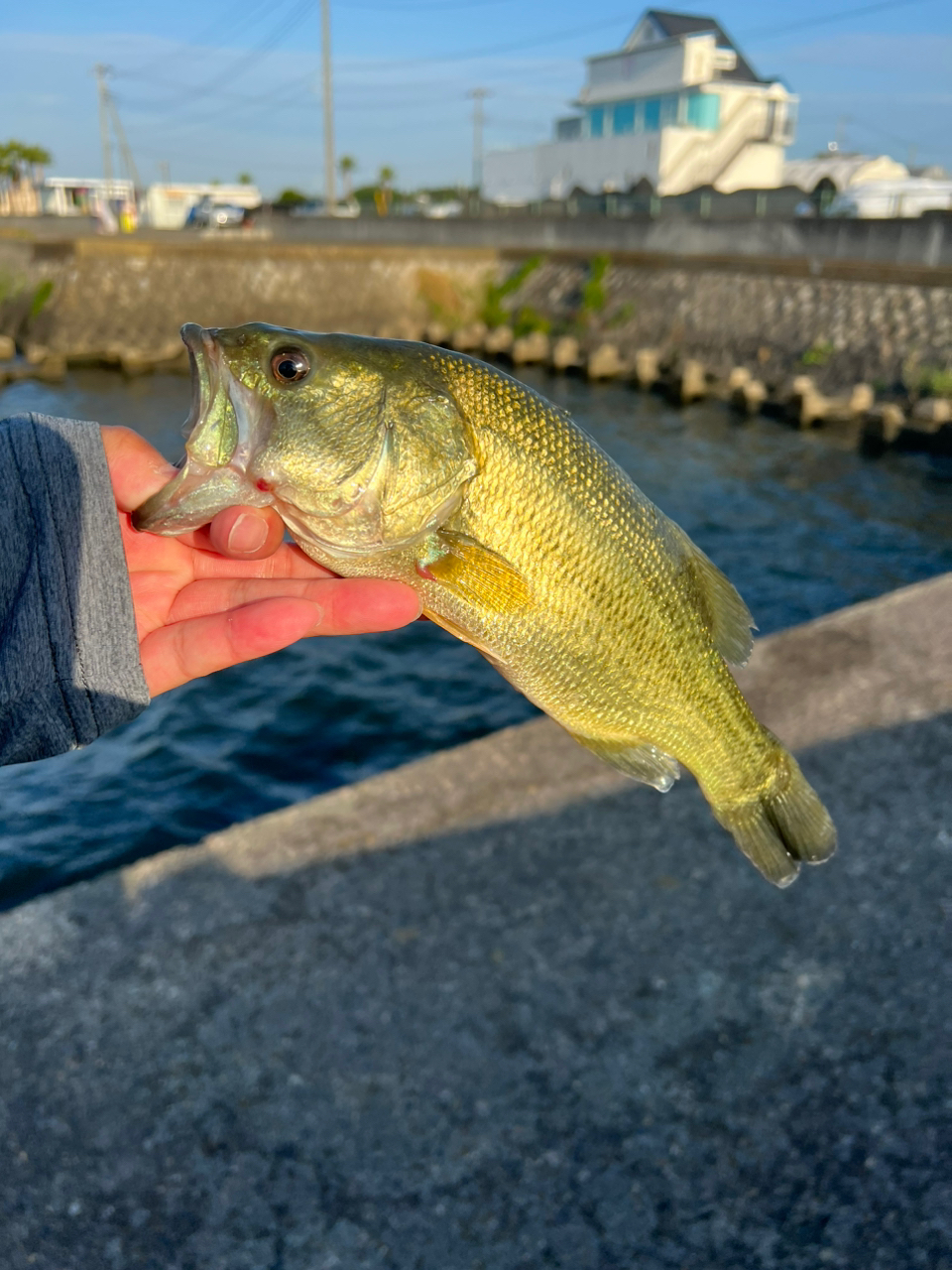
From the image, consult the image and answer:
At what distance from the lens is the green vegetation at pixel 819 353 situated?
86.9 ft

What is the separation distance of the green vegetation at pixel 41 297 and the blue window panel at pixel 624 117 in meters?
45.4

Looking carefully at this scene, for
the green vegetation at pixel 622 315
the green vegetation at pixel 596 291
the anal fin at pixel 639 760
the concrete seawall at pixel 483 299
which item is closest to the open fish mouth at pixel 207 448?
the anal fin at pixel 639 760

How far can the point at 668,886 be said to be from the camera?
5414 millimetres

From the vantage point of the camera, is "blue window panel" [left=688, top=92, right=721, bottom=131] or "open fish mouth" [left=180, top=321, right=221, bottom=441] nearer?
"open fish mouth" [left=180, top=321, right=221, bottom=441]

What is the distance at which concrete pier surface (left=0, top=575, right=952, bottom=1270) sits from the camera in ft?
12.1

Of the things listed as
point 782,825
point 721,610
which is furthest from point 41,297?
point 782,825

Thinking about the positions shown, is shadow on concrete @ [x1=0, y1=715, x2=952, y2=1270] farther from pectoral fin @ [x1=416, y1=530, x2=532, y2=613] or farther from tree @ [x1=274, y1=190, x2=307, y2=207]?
tree @ [x1=274, y1=190, x2=307, y2=207]

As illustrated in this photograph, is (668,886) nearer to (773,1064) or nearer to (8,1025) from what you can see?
(773,1064)

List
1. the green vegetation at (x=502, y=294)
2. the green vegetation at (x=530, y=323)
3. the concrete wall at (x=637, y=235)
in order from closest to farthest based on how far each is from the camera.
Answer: the concrete wall at (x=637, y=235) → the green vegetation at (x=530, y=323) → the green vegetation at (x=502, y=294)

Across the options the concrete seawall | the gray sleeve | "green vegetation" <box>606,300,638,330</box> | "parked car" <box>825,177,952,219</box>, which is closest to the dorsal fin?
the gray sleeve

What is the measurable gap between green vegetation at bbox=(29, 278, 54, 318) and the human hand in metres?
33.3

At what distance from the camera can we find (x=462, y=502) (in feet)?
8.37

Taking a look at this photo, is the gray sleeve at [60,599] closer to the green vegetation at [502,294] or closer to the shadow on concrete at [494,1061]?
the shadow on concrete at [494,1061]

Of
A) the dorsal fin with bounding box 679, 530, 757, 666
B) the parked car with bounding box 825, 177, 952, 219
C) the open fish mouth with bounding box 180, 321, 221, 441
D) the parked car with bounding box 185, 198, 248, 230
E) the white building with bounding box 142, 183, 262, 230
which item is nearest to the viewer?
the open fish mouth with bounding box 180, 321, 221, 441
